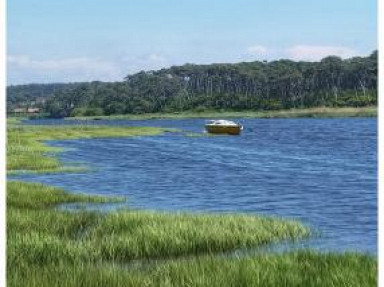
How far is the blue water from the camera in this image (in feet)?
93.7

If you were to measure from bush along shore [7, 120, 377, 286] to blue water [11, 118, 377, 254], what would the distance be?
3.06 m

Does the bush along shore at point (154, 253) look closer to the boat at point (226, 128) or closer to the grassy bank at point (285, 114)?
the boat at point (226, 128)

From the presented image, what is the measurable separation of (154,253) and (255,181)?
2673cm

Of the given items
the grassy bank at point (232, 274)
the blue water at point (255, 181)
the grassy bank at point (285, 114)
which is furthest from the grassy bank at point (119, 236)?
the grassy bank at point (285, 114)

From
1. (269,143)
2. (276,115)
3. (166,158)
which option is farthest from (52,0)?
(166,158)

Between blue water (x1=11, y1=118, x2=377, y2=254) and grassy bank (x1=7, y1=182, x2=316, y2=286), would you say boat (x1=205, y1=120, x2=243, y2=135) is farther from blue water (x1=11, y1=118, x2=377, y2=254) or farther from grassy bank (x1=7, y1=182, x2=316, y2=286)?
grassy bank (x1=7, y1=182, x2=316, y2=286)

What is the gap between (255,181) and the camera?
43.8m

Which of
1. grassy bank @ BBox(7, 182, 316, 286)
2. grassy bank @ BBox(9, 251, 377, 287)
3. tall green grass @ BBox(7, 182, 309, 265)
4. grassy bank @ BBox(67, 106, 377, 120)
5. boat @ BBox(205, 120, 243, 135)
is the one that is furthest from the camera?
grassy bank @ BBox(67, 106, 377, 120)

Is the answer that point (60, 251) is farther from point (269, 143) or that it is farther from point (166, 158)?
point (269, 143)

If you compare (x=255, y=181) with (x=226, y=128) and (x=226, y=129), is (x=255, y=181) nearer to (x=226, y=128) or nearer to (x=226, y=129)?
(x=226, y=128)

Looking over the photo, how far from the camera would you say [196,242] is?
18.5m

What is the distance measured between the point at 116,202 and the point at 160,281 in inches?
724

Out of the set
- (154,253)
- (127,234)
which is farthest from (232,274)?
(127,234)

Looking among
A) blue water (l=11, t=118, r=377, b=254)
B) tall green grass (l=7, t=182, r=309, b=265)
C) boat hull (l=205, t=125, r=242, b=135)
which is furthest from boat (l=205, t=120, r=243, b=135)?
tall green grass (l=7, t=182, r=309, b=265)
